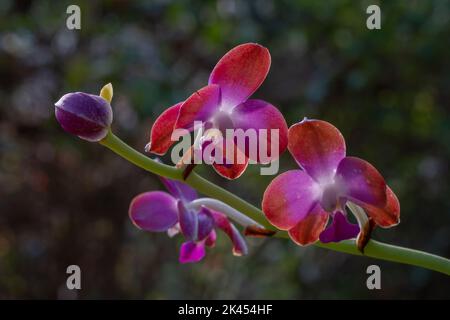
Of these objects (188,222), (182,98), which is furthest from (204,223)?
(182,98)

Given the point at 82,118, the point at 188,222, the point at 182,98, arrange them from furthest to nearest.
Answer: the point at 182,98
the point at 188,222
the point at 82,118

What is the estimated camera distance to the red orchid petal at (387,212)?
0.48 m

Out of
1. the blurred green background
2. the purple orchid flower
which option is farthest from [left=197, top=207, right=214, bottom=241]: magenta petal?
the blurred green background

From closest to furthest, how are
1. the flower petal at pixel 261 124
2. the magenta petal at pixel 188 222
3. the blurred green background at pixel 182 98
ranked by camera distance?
the flower petal at pixel 261 124 → the magenta petal at pixel 188 222 → the blurred green background at pixel 182 98

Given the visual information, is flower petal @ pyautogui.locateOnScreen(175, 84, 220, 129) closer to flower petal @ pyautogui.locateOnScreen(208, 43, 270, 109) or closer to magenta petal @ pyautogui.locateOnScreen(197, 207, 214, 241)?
flower petal @ pyautogui.locateOnScreen(208, 43, 270, 109)

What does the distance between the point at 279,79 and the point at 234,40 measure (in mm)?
261

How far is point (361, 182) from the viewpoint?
480 millimetres

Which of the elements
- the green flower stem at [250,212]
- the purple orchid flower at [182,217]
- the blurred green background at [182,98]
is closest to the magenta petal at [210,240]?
the purple orchid flower at [182,217]

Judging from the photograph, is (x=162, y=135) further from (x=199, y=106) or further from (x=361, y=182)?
(x=361, y=182)

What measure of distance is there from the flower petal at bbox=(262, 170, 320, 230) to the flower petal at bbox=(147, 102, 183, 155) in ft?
0.26

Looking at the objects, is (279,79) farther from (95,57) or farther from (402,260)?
(402,260)

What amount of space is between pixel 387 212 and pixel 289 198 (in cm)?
7

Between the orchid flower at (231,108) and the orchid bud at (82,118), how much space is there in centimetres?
4

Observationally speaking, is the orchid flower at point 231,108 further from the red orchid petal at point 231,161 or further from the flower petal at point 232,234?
the flower petal at point 232,234
